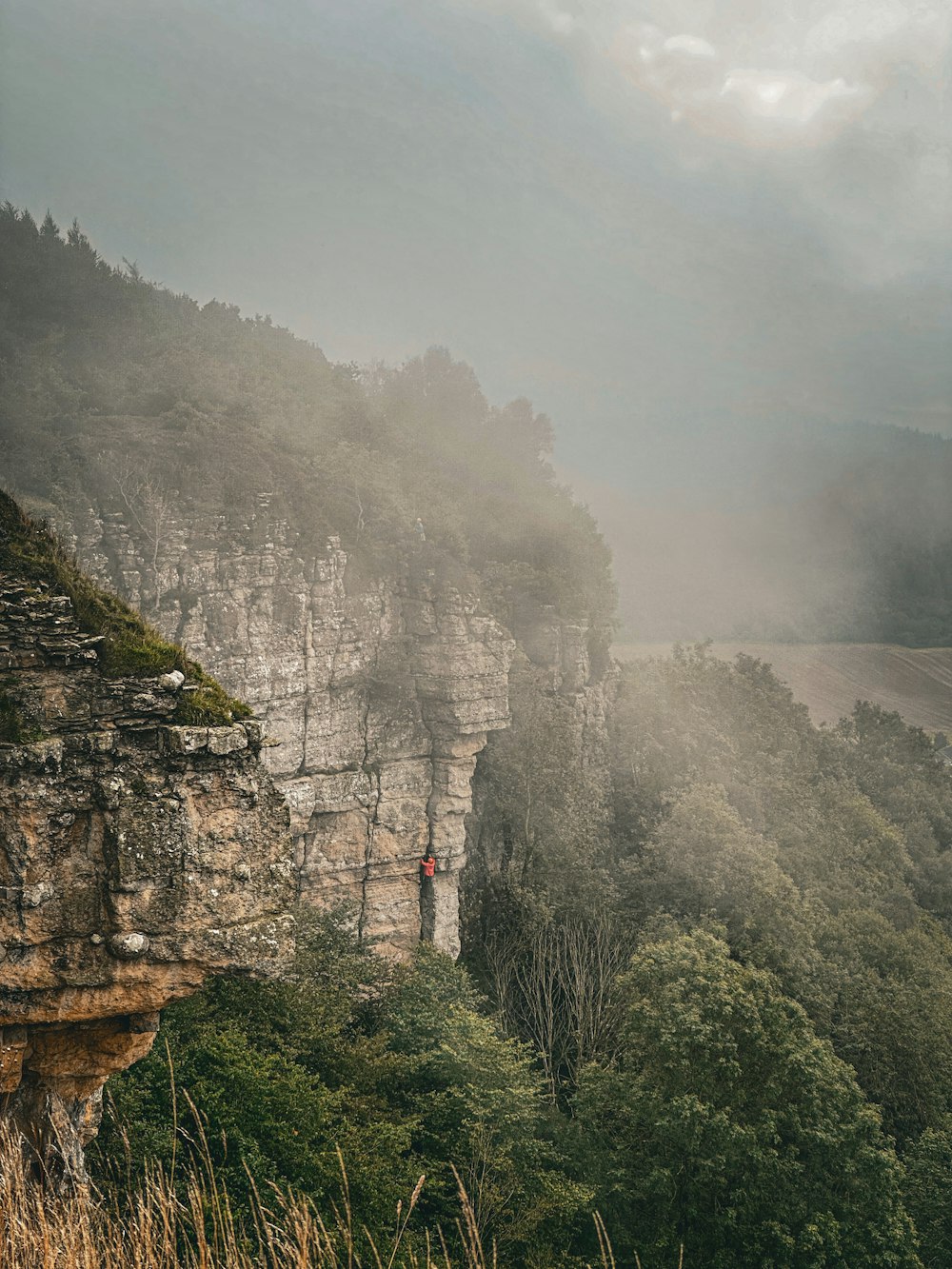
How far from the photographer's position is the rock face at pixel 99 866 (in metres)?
6.33

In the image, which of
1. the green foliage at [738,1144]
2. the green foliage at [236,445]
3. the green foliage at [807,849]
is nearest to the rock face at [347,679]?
the green foliage at [236,445]

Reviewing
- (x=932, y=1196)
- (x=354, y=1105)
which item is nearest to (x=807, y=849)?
(x=932, y=1196)

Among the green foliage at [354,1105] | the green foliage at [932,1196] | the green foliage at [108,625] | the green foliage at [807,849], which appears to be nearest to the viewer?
the green foliage at [108,625]

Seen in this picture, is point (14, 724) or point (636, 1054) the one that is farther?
point (636, 1054)

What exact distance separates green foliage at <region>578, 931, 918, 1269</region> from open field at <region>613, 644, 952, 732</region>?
36.1 m

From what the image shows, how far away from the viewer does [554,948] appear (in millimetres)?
32719

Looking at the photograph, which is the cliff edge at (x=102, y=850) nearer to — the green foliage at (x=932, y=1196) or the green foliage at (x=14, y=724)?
the green foliage at (x=14, y=724)

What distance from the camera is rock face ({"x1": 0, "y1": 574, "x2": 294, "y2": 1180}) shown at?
633cm

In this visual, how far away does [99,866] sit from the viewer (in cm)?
646

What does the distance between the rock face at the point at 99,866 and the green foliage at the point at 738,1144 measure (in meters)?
13.0

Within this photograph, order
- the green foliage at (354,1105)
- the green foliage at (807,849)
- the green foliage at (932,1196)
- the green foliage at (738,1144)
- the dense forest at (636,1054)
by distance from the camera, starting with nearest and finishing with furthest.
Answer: the green foliage at (354,1105) < the dense forest at (636,1054) < the green foliage at (738,1144) < the green foliage at (932,1196) < the green foliage at (807,849)

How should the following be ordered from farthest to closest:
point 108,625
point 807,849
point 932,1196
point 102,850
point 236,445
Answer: point 807,849 < point 236,445 < point 932,1196 < point 108,625 < point 102,850

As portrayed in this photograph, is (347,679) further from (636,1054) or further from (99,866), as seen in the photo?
(99,866)

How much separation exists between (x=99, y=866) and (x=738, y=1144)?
14835mm
